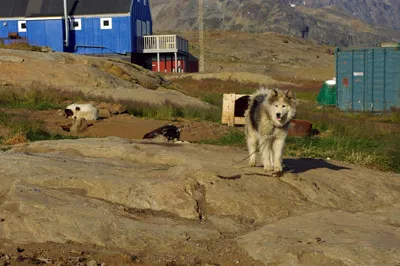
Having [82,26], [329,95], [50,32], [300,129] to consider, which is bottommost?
[300,129]

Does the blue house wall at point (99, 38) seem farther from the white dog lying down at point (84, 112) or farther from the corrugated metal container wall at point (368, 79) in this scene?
the white dog lying down at point (84, 112)

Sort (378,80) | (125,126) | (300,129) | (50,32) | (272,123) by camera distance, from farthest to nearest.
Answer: (50,32) < (378,80) < (125,126) < (300,129) < (272,123)

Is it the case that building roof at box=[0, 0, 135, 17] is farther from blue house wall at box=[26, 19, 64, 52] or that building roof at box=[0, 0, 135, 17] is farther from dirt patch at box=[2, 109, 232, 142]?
dirt patch at box=[2, 109, 232, 142]

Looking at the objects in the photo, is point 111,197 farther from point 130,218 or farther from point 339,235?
point 339,235

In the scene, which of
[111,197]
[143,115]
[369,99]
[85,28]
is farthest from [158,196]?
[85,28]

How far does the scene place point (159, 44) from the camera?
44.9m

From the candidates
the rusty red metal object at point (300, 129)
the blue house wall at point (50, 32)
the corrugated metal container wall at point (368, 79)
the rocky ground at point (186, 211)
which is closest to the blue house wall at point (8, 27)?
the blue house wall at point (50, 32)

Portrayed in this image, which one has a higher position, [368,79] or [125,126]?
[368,79]

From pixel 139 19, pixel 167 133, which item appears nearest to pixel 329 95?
pixel 167 133

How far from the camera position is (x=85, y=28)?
138 ft

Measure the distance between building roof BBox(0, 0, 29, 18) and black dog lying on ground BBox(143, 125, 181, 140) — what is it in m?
30.7

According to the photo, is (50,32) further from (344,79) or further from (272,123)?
(272,123)

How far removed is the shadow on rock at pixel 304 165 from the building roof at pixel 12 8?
35528 mm

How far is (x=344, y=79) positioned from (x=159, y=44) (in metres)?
19.5
